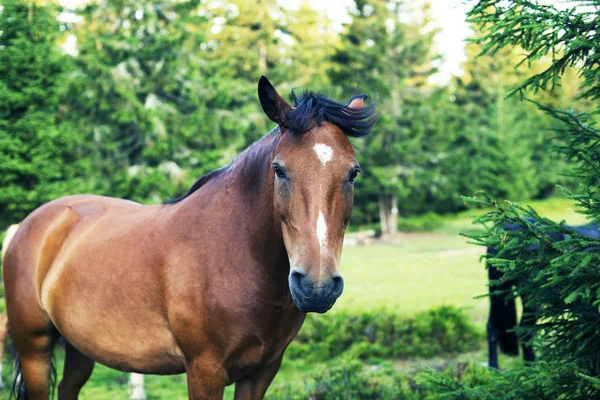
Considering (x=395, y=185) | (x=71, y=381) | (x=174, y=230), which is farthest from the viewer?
(x=395, y=185)

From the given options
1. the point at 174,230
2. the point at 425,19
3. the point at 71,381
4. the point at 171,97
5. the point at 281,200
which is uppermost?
the point at 425,19

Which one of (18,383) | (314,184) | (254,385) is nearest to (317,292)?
(314,184)

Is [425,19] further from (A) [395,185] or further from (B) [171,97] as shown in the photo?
(B) [171,97]

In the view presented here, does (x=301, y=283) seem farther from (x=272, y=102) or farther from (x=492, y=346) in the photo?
(x=492, y=346)

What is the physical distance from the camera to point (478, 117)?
34.8 meters

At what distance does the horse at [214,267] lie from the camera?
2320mm

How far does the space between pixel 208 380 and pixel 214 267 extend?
1.90 feet

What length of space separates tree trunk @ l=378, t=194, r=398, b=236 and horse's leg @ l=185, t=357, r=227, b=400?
24.2 metres

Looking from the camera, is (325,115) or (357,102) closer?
(325,115)

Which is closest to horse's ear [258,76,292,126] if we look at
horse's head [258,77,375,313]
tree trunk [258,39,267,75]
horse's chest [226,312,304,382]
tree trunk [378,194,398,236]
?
horse's head [258,77,375,313]

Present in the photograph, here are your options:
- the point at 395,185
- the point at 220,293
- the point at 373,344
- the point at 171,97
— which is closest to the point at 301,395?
the point at 220,293

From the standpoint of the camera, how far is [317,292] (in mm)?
2094

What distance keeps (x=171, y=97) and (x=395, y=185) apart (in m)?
12.9

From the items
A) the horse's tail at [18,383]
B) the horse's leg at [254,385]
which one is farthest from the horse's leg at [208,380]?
the horse's tail at [18,383]
